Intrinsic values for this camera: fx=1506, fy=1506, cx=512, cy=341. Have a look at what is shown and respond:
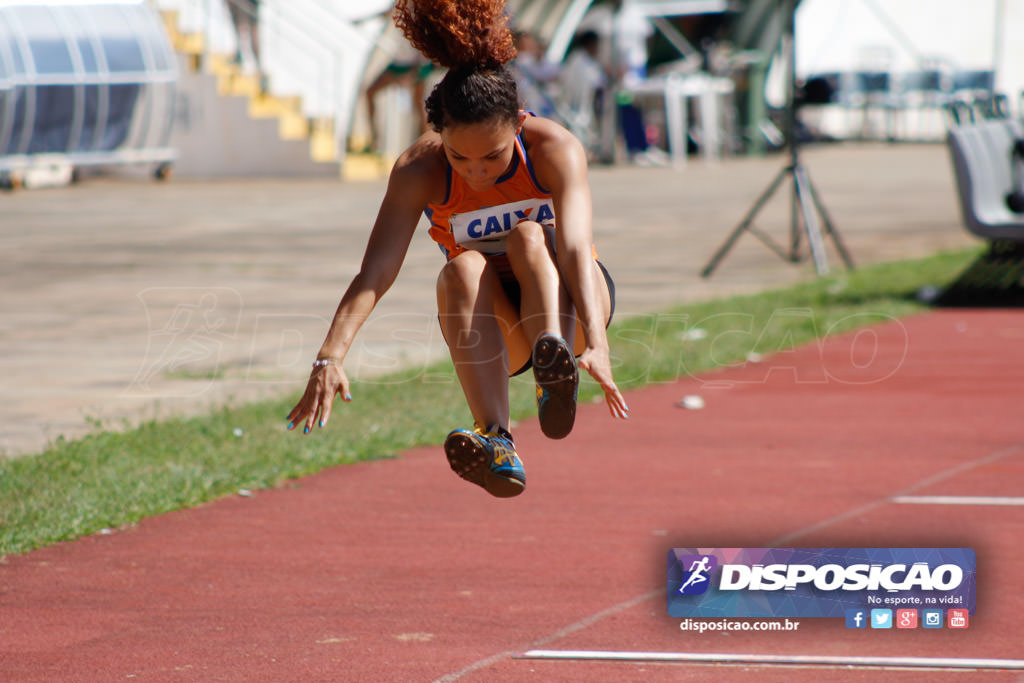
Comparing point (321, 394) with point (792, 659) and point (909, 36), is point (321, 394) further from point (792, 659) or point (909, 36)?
point (909, 36)

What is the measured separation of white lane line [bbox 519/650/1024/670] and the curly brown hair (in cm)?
176

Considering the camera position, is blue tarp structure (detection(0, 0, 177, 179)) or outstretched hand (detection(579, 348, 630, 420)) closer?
outstretched hand (detection(579, 348, 630, 420))

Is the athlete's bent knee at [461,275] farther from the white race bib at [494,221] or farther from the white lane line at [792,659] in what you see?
the white lane line at [792,659]

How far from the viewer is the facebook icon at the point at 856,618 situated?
5.03 m

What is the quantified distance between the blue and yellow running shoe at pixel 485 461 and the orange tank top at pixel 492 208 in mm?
620

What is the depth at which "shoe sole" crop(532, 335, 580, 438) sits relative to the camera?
420cm

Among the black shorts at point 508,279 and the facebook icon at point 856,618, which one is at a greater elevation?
the black shorts at point 508,279

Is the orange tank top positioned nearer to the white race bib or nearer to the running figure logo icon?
the white race bib

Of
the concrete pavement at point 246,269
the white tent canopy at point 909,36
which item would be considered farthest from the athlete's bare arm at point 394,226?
the white tent canopy at point 909,36

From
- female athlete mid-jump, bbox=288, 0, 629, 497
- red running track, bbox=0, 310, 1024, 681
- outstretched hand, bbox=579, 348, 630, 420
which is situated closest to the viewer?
outstretched hand, bbox=579, 348, 630, 420

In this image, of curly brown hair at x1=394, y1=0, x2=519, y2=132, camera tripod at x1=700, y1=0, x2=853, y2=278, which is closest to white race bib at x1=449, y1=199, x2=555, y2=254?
curly brown hair at x1=394, y1=0, x2=519, y2=132

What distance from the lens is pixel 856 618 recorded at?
5047mm

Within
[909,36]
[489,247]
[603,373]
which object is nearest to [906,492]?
[489,247]

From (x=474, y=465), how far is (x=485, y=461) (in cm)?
4
